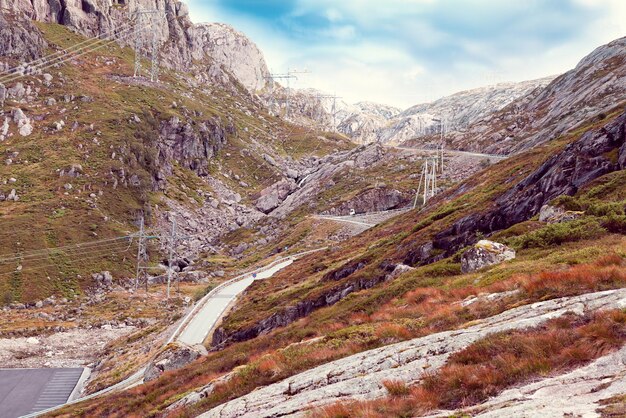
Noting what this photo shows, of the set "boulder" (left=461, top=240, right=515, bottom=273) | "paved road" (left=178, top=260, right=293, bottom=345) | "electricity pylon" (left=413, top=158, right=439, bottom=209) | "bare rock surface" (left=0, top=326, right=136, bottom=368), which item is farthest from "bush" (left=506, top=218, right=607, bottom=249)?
"bare rock surface" (left=0, top=326, right=136, bottom=368)

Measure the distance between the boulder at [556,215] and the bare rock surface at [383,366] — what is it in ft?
42.7

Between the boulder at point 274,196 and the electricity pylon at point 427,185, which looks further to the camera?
the boulder at point 274,196

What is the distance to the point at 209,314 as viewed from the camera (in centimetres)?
6600

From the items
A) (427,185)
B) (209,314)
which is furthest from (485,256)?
(427,185)

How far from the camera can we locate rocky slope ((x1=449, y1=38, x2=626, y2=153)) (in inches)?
4437

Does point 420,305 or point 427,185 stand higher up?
point 427,185

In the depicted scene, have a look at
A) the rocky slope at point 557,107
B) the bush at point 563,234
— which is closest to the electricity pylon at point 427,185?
the rocky slope at point 557,107

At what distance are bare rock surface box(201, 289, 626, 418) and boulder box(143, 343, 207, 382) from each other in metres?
24.5

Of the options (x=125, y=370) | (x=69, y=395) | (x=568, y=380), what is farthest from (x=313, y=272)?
(x=568, y=380)

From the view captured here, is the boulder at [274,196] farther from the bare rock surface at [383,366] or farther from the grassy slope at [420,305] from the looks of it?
the bare rock surface at [383,366]

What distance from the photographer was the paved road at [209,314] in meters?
57.6

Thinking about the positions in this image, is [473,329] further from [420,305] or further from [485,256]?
[485,256]

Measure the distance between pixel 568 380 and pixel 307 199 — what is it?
14213 cm

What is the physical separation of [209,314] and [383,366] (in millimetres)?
55989
